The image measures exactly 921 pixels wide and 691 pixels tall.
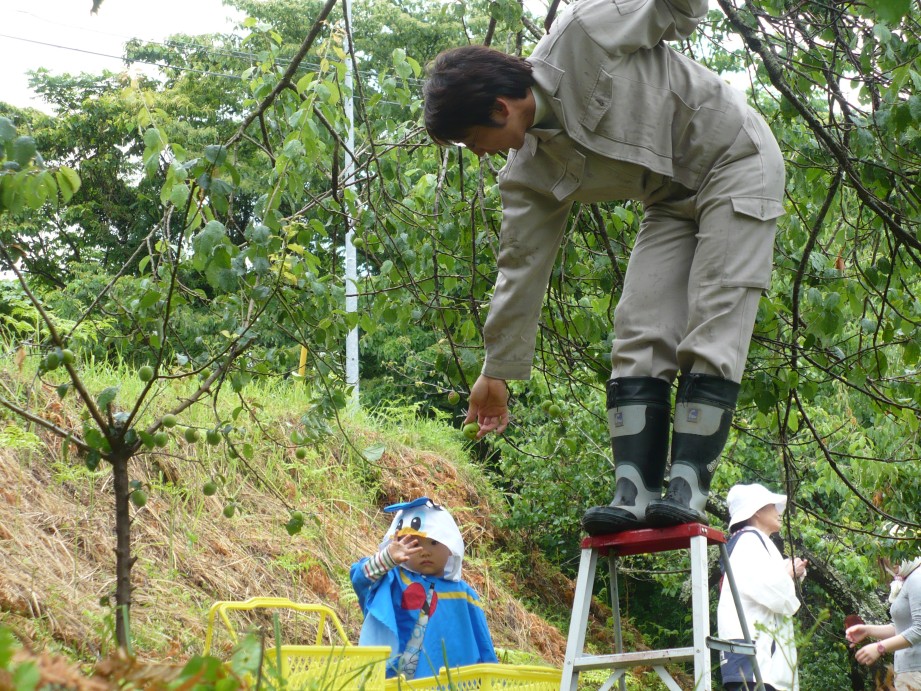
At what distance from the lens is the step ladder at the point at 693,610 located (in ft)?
7.27

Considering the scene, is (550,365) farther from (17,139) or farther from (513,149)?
(17,139)

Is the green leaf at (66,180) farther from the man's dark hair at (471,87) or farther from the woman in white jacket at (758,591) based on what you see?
the woman in white jacket at (758,591)

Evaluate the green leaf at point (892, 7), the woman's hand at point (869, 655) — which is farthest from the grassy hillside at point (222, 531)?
the woman's hand at point (869, 655)

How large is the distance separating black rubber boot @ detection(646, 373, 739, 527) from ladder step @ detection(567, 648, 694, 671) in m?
0.32

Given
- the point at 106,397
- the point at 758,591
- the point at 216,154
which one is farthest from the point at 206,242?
the point at 758,591

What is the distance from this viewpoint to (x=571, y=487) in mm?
8367

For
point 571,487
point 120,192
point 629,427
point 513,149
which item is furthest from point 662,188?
point 120,192

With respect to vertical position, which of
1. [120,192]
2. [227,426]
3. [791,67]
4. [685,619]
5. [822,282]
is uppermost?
[120,192]

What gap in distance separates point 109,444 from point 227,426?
2.13 feet

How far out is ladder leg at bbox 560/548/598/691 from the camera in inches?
93.1

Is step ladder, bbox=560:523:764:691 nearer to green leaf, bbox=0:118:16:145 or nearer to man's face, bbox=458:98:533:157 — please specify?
man's face, bbox=458:98:533:157

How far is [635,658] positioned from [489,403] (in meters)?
0.89

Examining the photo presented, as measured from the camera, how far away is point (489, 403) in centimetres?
289

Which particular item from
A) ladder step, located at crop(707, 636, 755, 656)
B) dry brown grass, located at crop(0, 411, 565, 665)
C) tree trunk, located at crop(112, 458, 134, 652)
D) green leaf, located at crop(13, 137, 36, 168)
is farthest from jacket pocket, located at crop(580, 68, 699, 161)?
dry brown grass, located at crop(0, 411, 565, 665)
